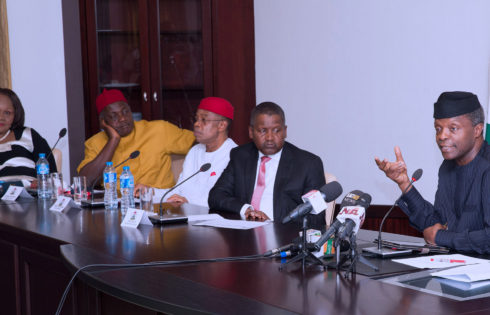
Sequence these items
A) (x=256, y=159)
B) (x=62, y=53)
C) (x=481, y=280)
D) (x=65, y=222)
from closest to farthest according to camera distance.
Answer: (x=481, y=280), (x=65, y=222), (x=256, y=159), (x=62, y=53)

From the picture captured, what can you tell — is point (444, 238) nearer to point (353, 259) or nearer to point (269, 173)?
point (353, 259)

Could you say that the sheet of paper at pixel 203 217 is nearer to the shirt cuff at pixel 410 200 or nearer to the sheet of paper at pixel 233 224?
the sheet of paper at pixel 233 224

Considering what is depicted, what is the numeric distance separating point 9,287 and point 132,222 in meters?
0.71

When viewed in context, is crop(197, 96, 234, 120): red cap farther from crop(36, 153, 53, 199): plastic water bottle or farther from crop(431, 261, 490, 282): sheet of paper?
crop(431, 261, 490, 282): sheet of paper

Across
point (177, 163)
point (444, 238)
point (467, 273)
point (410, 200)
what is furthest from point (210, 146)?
point (467, 273)

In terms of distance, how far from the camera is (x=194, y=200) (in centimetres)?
387

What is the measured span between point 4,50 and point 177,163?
1.78m

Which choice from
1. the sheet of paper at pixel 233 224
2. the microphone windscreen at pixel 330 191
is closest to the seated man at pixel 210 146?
the sheet of paper at pixel 233 224

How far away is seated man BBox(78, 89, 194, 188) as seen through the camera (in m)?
4.23

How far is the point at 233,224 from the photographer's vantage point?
2689 mm

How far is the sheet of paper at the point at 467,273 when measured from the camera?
1.65 meters

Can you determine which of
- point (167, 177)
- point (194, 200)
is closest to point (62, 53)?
point (167, 177)

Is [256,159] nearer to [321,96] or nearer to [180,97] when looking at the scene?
[321,96]

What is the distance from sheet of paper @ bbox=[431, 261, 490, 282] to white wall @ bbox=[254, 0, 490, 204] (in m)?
2.09
